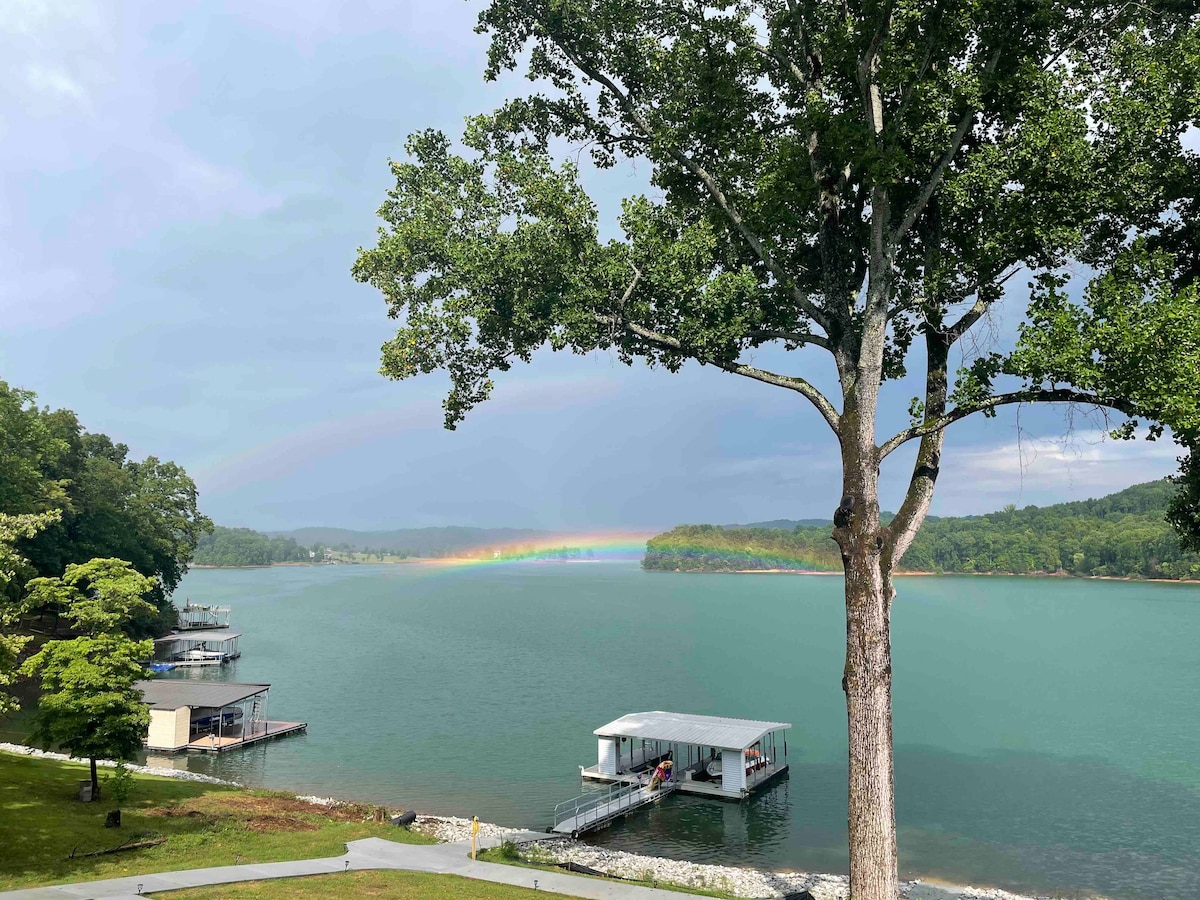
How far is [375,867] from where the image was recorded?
1931 centimetres

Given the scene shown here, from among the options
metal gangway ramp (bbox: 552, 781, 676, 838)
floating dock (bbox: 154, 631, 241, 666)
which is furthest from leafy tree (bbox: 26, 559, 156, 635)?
floating dock (bbox: 154, 631, 241, 666)

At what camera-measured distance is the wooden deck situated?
41.5 metres

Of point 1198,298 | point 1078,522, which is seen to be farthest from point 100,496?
point 1078,522

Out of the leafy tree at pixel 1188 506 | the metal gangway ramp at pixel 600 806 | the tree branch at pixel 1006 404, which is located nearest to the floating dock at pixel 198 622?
the metal gangway ramp at pixel 600 806

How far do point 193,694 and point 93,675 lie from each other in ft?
75.8

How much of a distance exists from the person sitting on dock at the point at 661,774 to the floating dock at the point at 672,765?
0.62 feet

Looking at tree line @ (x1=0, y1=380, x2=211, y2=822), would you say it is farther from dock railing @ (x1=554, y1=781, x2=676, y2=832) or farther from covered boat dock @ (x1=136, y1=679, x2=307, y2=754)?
dock railing @ (x1=554, y1=781, x2=676, y2=832)

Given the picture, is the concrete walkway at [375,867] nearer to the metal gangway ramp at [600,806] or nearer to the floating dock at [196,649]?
the metal gangway ramp at [600,806]

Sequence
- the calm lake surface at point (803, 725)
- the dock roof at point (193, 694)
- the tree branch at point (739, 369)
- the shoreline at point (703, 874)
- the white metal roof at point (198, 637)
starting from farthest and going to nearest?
the white metal roof at point (198, 637) < the dock roof at point (193, 694) < the calm lake surface at point (803, 725) < the shoreline at point (703, 874) < the tree branch at point (739, 369)

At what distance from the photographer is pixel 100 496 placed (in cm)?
7188

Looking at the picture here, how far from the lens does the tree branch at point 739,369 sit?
1350 centimetres

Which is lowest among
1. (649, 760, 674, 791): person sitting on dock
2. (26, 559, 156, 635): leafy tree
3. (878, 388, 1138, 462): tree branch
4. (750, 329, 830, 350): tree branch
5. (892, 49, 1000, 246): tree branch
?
(649, 760, 674, 791): person sitting on dock

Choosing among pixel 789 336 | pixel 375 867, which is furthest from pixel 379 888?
pixel 789 336

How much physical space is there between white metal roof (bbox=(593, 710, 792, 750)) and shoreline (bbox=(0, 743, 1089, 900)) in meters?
7.79
